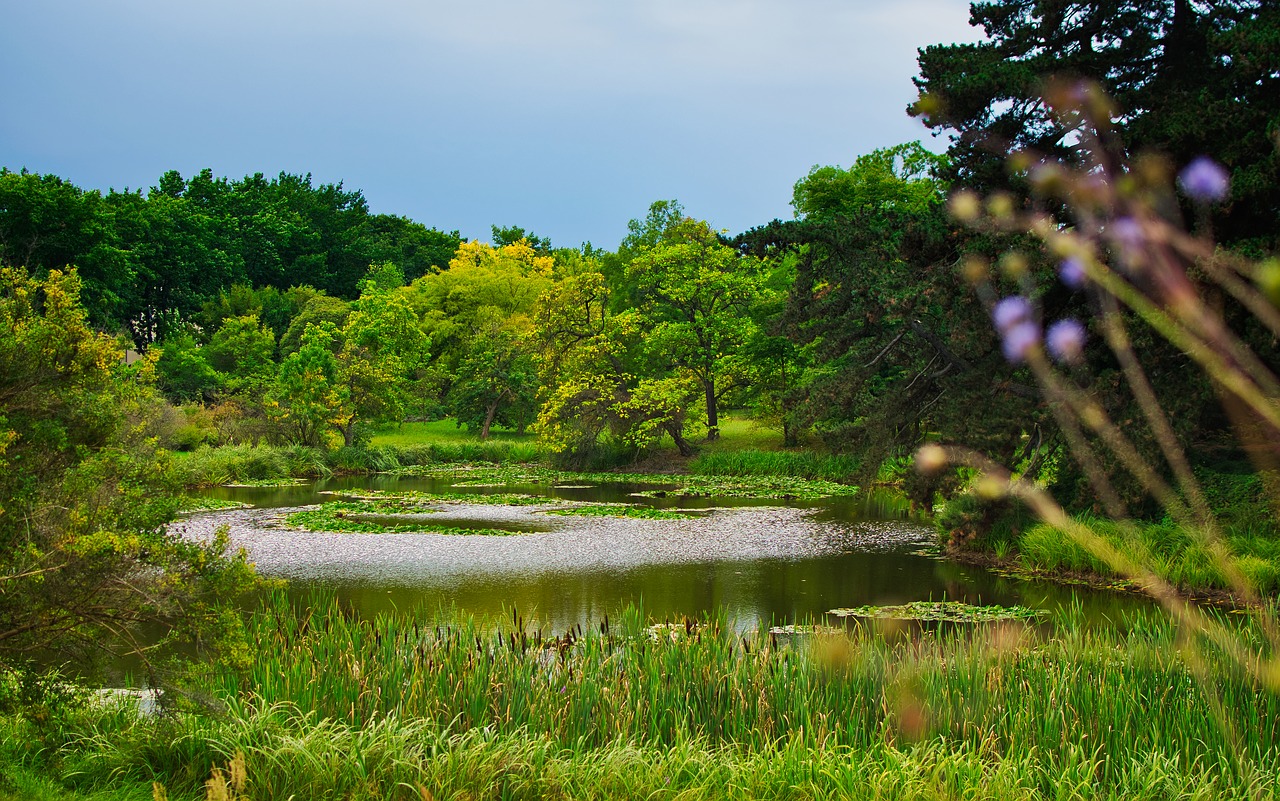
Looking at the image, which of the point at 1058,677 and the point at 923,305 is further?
the point at 923,305

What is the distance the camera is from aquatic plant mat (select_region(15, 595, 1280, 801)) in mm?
4688

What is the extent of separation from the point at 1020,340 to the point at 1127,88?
157 inches

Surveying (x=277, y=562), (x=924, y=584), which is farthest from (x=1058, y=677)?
(x=277, y=562)

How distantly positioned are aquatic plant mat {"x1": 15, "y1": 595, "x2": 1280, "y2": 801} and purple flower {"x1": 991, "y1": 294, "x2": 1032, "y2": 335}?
5387 mm

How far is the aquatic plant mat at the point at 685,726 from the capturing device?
469cm

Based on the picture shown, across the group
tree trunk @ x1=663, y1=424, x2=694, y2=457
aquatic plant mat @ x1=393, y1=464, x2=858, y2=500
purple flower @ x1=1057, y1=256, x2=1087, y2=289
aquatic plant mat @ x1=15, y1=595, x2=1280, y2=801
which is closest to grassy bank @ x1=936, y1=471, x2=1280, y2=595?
purple flower @ x1=1057, y1=256, x2=1087, y2=289

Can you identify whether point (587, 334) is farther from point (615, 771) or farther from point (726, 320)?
point (615, 771)

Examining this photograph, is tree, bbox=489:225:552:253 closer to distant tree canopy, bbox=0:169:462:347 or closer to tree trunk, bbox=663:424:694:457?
distant tree canopy, bbox=0:169:462:347

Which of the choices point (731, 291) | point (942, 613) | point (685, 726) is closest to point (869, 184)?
point (731, 291)

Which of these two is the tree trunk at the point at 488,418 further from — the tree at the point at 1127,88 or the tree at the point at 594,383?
the tree at the point at 1127,88

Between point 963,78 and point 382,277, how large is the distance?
46.3 metres

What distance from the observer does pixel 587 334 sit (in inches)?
1271

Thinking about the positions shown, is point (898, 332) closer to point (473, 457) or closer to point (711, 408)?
point (711, 408)

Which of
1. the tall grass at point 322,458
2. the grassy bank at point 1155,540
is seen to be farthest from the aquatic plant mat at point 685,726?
the tall grass at point 322,458
